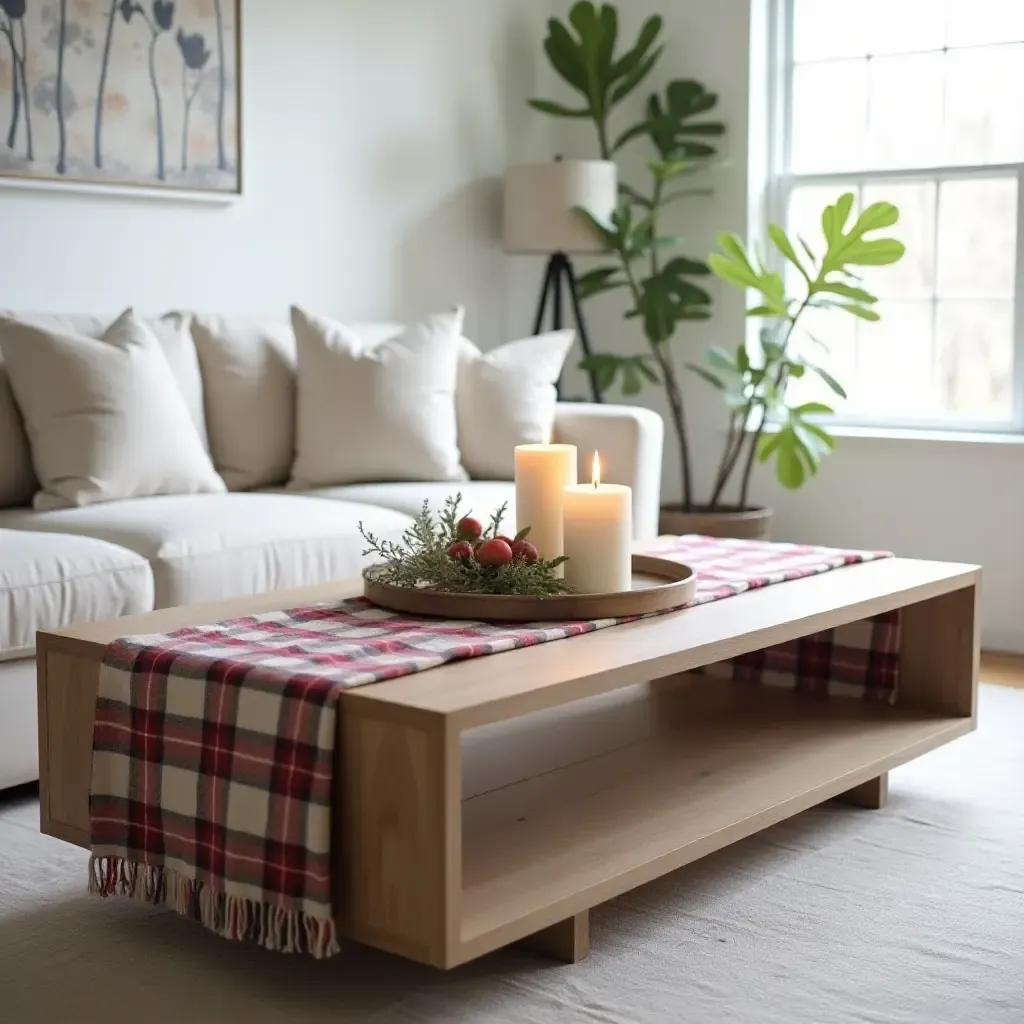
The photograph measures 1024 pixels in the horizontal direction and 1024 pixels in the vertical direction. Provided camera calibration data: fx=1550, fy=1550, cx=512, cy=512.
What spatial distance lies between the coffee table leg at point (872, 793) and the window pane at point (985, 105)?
243 cm

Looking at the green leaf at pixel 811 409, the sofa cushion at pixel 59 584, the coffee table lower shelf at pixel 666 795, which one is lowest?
the coffee table lower shelf at pixel 666 795

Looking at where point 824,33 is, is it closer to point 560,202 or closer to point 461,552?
point 560,202

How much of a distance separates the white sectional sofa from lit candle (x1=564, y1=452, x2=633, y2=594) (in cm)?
99

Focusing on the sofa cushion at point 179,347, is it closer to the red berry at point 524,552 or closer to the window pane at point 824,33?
the red berry at point 524,552

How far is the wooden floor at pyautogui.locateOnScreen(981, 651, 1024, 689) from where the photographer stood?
4027mm

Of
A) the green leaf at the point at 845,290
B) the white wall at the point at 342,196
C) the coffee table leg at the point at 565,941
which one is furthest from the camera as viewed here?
the green leaf at the point at 845,290

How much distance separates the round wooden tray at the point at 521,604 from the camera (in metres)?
2.32

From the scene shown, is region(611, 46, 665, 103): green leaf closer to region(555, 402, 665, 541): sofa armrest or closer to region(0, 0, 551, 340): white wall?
region(0, 0, 551, 340): white wall

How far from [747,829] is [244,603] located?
871 millimetres

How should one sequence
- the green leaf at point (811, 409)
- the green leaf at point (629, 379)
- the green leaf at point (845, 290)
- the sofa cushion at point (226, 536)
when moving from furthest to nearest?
the green leaf at point (629, 379), the green leaf at point (811, 409), the green leaf at point (845, 290), the sofa cushion at point (226, 536)

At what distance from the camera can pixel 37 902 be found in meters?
2.37

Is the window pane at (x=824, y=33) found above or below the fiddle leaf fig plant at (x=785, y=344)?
above

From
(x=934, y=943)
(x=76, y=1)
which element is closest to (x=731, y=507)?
(x=76, y=1)

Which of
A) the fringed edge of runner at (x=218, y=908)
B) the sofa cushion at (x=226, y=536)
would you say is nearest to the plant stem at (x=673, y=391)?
the sofa cushion at (x=226, y=536)
